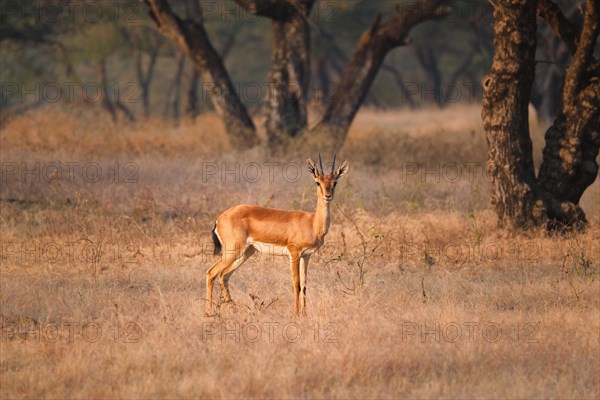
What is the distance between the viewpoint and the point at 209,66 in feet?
56.6

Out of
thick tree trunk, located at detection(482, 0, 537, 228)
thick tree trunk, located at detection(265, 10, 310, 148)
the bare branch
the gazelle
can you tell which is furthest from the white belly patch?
thick tree trunk, located at detection(265, 10, 310, 148)

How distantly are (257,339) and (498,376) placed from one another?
1.84 m

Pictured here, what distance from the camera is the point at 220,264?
25.2ft

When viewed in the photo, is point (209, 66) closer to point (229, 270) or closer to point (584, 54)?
point (584, 54)

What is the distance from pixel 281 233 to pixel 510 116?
4.47 meters

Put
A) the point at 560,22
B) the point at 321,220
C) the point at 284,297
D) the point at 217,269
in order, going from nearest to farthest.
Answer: the point at 321,220
the point at 217,269
the point at 284,297
the point at 560,22

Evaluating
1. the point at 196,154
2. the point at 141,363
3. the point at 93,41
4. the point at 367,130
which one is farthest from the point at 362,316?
the point at 93,41

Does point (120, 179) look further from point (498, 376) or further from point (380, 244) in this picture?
point (498, 376)

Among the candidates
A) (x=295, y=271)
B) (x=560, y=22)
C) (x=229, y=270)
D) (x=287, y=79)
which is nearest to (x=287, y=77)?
(x=287, y=79)

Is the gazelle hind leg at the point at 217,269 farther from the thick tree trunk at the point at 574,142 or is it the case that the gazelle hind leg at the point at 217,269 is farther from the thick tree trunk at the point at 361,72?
the thick tree trunk at the point at 361,72

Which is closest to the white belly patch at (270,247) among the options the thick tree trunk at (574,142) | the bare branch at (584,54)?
the thick tree trunk at (574,142)

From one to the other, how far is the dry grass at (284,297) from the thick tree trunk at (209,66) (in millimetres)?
2625

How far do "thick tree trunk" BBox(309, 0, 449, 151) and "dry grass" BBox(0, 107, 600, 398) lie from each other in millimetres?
2010

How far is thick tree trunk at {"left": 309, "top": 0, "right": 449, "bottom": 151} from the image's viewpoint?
54.1 feet
